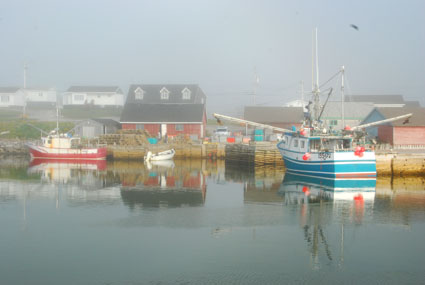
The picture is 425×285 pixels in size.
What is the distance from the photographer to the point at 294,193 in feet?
88.0

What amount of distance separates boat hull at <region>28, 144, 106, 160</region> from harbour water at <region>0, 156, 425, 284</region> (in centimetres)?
1312

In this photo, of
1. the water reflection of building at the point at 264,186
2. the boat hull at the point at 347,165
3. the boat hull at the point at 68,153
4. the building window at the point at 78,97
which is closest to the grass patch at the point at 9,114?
the building window at the point at 78,97

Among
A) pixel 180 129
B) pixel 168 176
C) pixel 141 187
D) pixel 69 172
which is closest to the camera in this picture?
pixel 141 187

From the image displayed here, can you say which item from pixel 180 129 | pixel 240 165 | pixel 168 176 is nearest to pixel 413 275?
pixel 168 176

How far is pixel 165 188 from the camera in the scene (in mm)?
28375

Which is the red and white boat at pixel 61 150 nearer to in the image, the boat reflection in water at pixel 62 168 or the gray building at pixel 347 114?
the boat reflection in water at pixel 62 168

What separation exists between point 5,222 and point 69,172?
684 inches

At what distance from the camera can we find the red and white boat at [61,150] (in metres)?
44.6

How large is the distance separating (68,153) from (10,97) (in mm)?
40418

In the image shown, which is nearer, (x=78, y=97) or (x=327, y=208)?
(x=327, y=208)

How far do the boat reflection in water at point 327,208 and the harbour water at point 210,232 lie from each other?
0.06m

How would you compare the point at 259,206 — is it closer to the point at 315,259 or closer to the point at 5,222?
the point at 315,259

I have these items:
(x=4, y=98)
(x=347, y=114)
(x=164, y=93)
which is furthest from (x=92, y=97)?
(x=347, y=114)

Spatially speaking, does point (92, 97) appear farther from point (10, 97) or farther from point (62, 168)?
point (62, 168)
